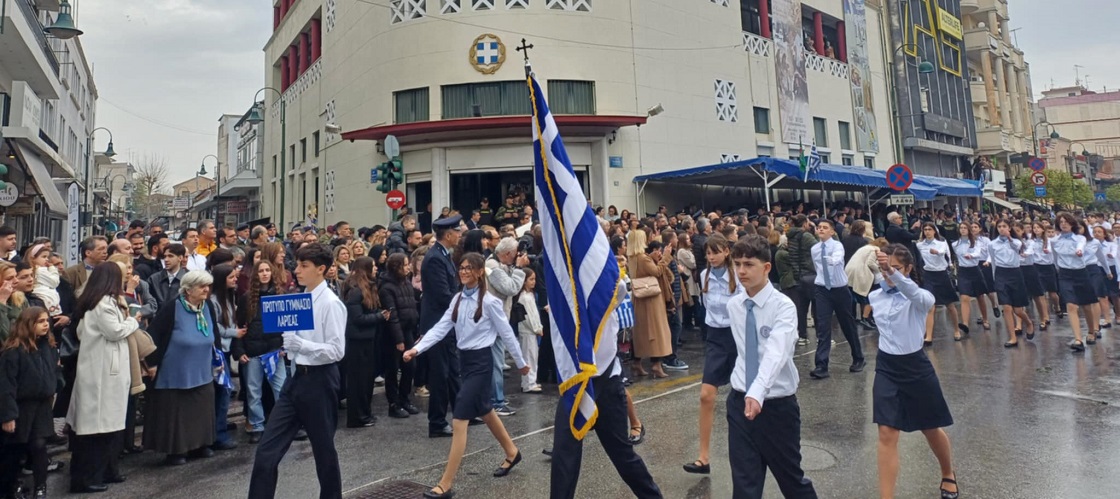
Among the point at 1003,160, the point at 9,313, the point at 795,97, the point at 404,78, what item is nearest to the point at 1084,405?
the point at 9,313

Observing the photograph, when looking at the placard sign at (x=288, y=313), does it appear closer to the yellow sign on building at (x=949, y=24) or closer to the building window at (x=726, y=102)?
the building window at (x=726, y=102)

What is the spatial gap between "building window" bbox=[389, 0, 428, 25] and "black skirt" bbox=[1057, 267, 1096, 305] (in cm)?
1825

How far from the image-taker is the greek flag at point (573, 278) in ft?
11.0

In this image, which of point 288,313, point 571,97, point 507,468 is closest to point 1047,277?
point 507,468

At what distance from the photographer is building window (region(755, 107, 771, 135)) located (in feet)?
83.9

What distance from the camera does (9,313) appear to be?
456cm

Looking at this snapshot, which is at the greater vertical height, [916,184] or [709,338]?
[916,184]

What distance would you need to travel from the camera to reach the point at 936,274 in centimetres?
1023

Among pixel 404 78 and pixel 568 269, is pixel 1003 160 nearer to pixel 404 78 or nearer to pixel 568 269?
pixel 404 78

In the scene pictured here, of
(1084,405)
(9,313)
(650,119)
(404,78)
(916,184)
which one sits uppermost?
(404,78)

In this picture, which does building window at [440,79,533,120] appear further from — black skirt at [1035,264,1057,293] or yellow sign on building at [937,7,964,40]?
yellow sign on building at [937,7,964,40]

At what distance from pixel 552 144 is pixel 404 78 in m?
18.0

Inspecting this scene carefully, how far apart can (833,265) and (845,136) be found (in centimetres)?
2554

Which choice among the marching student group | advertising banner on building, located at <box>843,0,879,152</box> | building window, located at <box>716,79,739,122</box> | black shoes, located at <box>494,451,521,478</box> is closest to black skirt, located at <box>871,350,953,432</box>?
Result: the marching student group
